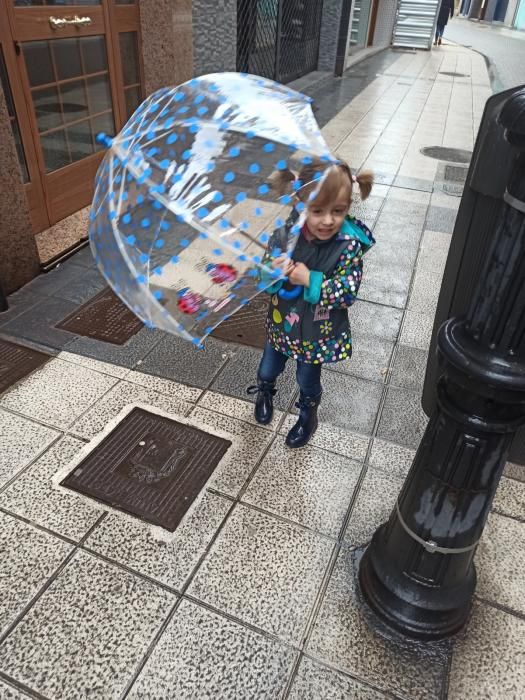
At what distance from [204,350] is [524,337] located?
2.44m

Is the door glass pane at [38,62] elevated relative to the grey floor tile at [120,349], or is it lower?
elevated

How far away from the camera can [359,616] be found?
2.10 meters

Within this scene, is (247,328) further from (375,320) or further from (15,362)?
(15,362)

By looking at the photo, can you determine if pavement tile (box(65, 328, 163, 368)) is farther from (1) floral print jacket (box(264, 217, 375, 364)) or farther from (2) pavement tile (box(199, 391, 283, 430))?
(1) floral print jacket (box(264, 217, 375, 364))

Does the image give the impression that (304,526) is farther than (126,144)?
Yes

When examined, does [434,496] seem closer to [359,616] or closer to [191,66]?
[359,616]

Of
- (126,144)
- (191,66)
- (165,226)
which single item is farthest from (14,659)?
(191,66)

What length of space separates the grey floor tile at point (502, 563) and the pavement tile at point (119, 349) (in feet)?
7.46

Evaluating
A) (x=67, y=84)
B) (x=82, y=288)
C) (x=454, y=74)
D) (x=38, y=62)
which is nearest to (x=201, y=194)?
(x=82, y=288)

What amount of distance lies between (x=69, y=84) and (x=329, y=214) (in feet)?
13.6

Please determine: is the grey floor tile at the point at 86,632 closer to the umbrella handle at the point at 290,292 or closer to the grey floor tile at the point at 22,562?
the grey floor tile at the point at 22,562

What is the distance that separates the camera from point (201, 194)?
56.4 inches

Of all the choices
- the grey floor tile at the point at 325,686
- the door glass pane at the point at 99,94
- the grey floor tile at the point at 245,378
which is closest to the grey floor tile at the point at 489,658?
the grey floor tile at the point at 325,686

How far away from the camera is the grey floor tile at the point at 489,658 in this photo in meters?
1.90
